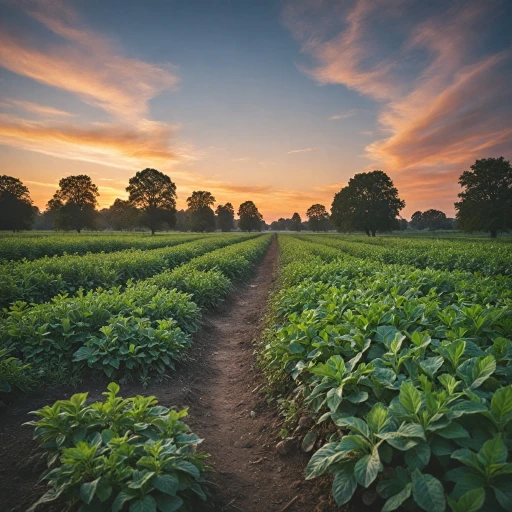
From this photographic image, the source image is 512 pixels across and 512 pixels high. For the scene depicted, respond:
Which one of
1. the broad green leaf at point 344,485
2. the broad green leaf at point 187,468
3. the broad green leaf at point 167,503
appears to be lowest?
the broad green leaf at point 167,503

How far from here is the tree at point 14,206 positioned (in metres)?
56.3

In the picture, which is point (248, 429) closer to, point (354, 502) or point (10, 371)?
point (354, 502)

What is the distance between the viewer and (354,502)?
86.5 inches

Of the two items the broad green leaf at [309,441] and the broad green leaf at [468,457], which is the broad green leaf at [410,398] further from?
the broad green leaf at [309,441]

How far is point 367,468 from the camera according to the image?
185 centimetres

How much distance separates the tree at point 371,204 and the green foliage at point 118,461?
59425 mm

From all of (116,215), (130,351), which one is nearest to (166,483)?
(130,351)

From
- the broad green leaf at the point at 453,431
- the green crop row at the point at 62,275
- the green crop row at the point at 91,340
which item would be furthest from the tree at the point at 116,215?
the broad green leaf at the point at 453,431

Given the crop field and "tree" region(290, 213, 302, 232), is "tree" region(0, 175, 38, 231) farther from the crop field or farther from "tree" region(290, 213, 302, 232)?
"tree" region(290, 213, 302, 232)

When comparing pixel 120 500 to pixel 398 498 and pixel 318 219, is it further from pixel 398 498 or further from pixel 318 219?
pixel 318 219

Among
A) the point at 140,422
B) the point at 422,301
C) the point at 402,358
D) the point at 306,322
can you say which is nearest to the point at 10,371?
the point at 140,422

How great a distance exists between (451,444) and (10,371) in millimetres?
4911

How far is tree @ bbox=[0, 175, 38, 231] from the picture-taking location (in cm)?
5628

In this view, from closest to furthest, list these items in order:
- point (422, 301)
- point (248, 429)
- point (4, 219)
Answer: point (248, 429) → point (422, 301) → point (4, 219)
